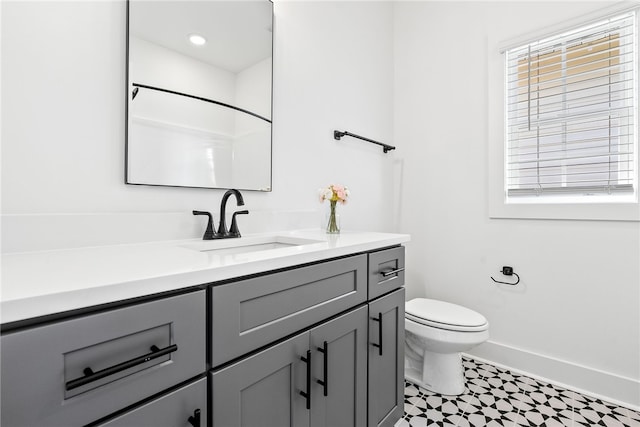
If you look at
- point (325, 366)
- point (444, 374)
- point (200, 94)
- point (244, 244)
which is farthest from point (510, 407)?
point (200, 94)

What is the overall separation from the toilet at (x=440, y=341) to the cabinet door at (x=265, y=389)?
0.99 meters

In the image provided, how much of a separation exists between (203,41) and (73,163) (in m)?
0.72

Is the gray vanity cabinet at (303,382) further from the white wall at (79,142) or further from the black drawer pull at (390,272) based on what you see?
the white wall at (79,142)

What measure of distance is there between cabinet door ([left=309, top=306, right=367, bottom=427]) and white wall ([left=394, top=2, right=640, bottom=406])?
1.32 meters

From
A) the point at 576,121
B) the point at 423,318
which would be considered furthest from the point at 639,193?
the point at 423,318

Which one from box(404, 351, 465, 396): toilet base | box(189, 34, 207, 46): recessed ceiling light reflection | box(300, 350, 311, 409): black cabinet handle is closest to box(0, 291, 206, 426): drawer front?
box(300, 350, 311, 409): black cabinet handle

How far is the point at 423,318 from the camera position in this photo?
174 cm

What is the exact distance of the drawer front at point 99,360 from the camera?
47cm

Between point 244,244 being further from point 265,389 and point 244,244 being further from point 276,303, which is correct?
point 265,389

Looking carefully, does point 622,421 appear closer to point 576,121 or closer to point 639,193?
point 639,193

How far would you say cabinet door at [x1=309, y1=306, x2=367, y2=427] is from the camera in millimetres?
1001

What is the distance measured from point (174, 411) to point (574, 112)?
2387mm

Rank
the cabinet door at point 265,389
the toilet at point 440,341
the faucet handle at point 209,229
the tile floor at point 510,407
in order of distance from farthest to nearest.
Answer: the toilet at point 440,341, the tile floor at point 510,407, the faucet handle at point 209,229, the cabinet door at point 265,389

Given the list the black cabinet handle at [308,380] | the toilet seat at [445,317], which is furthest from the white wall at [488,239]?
the black cabinet handle at [308,380]
